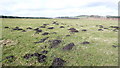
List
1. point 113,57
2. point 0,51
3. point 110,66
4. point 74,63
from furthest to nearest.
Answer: point 0,51 → point 113,57 → point 74,63 → point 110,66

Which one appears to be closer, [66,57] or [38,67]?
[38,67]

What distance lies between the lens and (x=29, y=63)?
45.1 ft

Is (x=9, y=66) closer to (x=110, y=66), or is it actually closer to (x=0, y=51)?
(x=0, y=51)

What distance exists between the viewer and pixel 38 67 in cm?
1279

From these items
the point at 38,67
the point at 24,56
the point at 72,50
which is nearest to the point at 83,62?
the point at 72,50

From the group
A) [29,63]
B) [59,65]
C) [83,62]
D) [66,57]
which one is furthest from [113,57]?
[29,63]

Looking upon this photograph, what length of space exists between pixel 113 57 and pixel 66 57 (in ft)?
25.7

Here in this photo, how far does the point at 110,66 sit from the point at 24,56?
45.2 ft

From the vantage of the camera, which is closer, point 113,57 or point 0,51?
point 113,57

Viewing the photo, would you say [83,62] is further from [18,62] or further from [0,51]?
[0,51]

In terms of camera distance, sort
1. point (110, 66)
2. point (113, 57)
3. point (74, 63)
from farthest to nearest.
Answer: point (113, 57) < point (74, 63) < point (110, 66)

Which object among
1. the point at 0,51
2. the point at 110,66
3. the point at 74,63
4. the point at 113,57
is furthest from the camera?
the point at 0,51

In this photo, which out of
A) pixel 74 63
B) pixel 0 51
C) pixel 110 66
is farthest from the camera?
pixel 0 51

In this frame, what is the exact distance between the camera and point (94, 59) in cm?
1428
